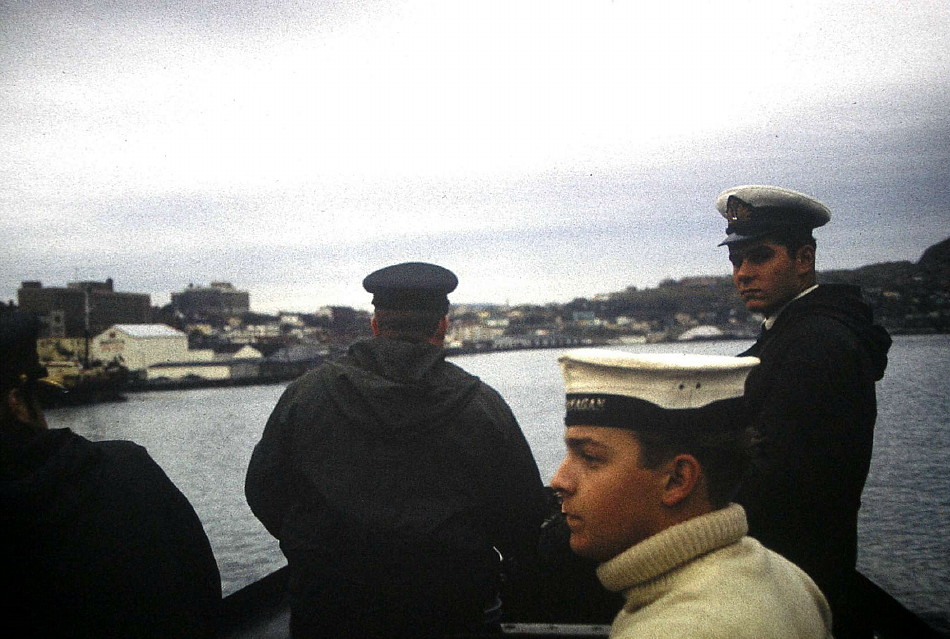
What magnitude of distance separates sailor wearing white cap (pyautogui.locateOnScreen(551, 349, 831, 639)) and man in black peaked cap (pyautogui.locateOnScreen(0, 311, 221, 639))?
1.30m

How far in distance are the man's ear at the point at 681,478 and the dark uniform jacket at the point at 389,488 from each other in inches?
50.9

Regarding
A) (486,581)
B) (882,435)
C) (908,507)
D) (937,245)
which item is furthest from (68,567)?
(882,435)

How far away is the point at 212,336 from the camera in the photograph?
100 m

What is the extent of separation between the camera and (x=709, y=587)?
4.17 ft

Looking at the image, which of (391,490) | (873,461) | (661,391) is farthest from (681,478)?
(873,461)

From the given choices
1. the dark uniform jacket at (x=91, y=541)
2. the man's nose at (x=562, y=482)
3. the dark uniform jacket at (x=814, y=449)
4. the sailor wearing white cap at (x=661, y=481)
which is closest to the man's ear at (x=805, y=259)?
the dark uniform jacket at (x=814, y=449)

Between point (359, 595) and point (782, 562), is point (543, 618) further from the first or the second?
point (782, 562)

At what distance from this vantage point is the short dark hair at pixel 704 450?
1429mm

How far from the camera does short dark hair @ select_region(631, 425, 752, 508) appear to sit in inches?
56.2

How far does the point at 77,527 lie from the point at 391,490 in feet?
3.06

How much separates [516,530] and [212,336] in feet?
337

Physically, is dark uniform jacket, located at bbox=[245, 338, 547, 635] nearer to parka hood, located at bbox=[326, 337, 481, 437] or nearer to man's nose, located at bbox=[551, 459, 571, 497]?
parka hood, located at bbox=[326, 337, 481, 437]

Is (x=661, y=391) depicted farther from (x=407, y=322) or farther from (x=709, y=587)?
(x=407, y=322)

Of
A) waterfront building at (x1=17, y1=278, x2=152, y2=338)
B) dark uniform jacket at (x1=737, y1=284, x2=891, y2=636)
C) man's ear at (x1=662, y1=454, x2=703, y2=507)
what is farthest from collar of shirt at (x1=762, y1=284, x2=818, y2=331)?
waterfront building at (x1=17, y1=278, x2=152, y2=338)
